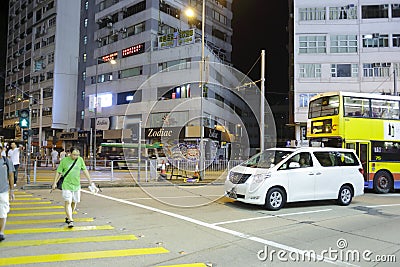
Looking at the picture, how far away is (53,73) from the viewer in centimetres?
5081

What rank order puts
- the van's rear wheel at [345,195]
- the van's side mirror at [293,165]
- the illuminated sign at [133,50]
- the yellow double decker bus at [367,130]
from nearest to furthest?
the van's side mirror at [293,165] < the van's rear wheel at [345,195] < the yellow double decker bus at [367,130] < the illuminated sign at [133,50]

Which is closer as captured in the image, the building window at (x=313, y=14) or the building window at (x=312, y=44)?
the building window at (x=312, y=44)

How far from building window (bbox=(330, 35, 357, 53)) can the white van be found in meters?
24.5

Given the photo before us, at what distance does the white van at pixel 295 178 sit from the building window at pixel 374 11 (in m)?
26.6

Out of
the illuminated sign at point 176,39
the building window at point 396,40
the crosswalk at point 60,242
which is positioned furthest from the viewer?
the illuminated sign at point 176,39

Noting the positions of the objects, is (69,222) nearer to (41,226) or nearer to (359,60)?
(41,226)

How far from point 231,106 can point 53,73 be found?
33175 millimetres

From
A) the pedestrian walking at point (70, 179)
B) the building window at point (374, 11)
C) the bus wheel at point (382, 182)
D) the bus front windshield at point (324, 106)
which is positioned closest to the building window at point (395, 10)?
the building window at point (374, 11)

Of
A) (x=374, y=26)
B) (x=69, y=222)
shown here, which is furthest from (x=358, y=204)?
(x=374, y=26)

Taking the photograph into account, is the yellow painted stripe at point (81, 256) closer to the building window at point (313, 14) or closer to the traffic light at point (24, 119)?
the traffic light at point (24, 119)

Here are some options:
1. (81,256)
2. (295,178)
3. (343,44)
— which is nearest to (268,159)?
(295,178)

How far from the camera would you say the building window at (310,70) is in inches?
1299

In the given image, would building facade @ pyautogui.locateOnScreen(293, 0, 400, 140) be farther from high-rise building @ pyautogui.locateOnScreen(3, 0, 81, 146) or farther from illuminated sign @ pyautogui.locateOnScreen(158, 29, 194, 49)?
high-rise building @ pyautogui.locateOnScreen(3, 0, 81, 146)

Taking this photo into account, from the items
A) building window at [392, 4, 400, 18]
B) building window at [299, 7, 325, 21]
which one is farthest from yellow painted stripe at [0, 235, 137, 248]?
building window at [392, 4, 400, 18]
